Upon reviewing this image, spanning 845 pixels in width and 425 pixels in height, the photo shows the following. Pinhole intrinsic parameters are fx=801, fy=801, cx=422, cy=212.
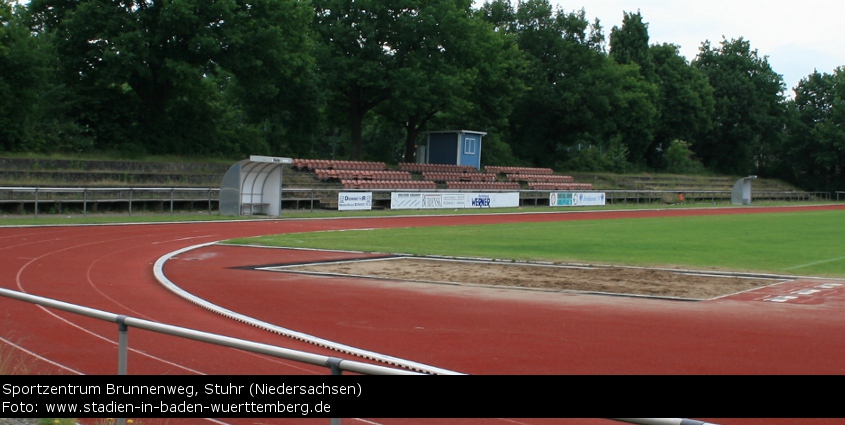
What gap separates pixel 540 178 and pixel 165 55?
30.5 metres

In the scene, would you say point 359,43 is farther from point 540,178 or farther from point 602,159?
point 602,159

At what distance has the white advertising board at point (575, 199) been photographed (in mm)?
53322

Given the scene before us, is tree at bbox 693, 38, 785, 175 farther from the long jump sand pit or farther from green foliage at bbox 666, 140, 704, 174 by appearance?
the long jump sand pit

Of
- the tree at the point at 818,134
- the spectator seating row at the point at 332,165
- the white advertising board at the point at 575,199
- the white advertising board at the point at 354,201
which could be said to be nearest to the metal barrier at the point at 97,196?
the white advertising board at the point at 354,201

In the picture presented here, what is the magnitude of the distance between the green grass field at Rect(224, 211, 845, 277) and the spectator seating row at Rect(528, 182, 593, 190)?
78.1ft

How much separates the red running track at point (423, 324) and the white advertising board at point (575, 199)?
3729 centimetres

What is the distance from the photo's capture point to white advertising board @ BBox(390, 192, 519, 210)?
142 feet

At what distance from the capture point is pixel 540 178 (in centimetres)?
6275

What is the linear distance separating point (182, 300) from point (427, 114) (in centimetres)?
4700

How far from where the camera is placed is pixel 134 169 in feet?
129

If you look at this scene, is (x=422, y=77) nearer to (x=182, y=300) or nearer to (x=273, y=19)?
(x=273, y=19)

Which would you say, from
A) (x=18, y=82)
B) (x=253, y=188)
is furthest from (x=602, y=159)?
(x=18, y=82)

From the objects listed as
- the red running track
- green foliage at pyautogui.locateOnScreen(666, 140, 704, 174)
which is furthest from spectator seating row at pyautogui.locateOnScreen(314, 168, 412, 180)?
green foliage at pyautogui.locateOnScreen(666, 140, 704, 174)

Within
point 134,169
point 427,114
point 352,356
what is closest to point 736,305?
point 352,356
